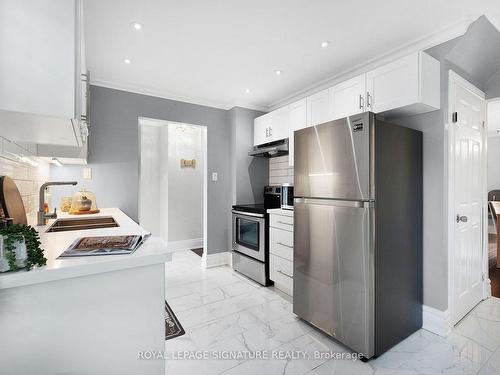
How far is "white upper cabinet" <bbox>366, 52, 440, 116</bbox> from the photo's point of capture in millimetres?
1913

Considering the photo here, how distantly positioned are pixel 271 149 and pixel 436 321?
92.4 inches

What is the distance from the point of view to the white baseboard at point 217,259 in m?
3.74

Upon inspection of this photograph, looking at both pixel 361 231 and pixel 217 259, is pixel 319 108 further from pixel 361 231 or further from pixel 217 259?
pixel 217 259

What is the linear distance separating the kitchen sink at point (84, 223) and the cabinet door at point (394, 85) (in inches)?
91.9

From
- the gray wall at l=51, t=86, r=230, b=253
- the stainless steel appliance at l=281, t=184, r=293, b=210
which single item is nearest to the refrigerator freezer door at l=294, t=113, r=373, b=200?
the stainless steel appliance at l=281, t=184, r=293, b=210

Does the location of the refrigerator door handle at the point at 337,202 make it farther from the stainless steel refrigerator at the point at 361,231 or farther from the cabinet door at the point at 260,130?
the cabinet door at the point at 260,130

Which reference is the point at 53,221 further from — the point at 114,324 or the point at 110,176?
the point at 114,324

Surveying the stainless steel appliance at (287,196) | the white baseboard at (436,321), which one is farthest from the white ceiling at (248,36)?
the white baseboard at (436,321)

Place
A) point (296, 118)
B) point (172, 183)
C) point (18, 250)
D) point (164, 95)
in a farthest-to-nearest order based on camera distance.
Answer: point (172, 183)
point (164, 95)
point (296, 118)
point (18, 250)

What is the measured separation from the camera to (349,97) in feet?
7.87

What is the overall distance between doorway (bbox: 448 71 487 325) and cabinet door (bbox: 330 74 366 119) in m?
0.67

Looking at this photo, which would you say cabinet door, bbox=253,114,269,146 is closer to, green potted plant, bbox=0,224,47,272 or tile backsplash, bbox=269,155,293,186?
tile backsplash, bbox=269,155,293,186

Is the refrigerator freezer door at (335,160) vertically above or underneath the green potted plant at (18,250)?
above

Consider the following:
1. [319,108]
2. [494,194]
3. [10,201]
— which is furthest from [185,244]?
[494,194]
